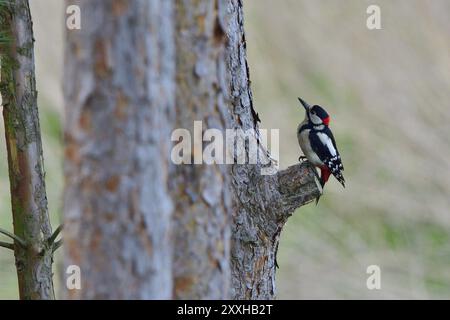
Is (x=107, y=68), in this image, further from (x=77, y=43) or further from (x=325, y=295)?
(x=325, y=295)

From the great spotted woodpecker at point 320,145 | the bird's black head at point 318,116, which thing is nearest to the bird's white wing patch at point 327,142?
the great spotted woodpecker at point 320,145

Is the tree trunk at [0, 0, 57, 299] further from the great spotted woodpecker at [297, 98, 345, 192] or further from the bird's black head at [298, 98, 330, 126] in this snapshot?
the bird's black head at [298, 98, 330, 126]

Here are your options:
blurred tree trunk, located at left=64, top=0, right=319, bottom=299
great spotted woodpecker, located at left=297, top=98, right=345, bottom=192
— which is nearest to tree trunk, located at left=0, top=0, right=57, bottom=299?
blurred tree trunk, located at left=64, top=0, right=319, bottom=299

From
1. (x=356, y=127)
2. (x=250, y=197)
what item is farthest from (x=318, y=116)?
(x=356, y=127)

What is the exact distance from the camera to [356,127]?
22.5 feet

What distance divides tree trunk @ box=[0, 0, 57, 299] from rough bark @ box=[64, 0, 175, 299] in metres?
1.13

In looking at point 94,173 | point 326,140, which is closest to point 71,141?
Answer: point 94,173

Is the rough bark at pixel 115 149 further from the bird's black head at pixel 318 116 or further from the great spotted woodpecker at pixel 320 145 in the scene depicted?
the bird's black head at pixel 318 116

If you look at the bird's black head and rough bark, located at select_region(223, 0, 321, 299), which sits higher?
the bird's black head

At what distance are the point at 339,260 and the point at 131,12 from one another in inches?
209

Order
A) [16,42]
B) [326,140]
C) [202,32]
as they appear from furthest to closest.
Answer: [326,140]
[16,42]
[202,32]

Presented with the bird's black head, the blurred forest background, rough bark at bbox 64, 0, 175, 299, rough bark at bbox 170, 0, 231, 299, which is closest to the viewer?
rough bark at bbox 64, 0, 175, 299

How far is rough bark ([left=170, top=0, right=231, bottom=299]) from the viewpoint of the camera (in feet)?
6.14

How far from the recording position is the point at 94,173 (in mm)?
1536
